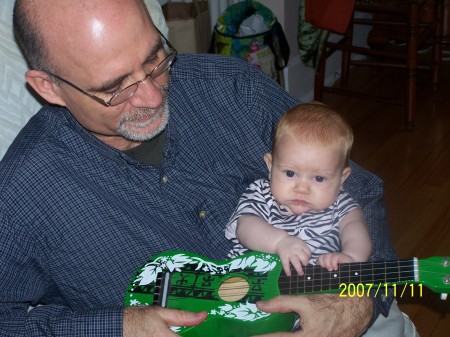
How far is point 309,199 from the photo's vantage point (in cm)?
160

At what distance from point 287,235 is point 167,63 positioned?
18.1 inches

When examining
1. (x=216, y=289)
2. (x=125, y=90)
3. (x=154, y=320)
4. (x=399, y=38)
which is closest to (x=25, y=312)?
(x=154, y=320)

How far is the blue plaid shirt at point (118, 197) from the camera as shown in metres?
1.51

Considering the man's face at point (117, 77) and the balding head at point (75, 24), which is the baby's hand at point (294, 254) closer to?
the man's face at point (117, 77)

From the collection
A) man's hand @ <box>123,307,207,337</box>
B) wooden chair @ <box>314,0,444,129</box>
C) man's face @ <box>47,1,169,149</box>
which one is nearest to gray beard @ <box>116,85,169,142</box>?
man's face @ <box>47,1,169,149</box>

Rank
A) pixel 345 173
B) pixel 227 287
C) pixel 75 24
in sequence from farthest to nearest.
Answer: pixel 345 173, pixel 227 287, pixel 75 24

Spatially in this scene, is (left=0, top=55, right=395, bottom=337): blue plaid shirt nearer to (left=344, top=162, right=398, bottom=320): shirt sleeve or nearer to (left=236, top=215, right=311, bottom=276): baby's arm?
(left=344, top=162, right=398, bottom=320): shirt sleeve

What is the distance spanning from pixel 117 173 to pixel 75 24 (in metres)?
0.35

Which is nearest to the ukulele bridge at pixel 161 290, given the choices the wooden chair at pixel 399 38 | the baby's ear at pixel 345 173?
the baby's ear at pixel 345 173

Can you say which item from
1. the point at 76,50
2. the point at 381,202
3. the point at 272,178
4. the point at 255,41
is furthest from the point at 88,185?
the point at 255,41

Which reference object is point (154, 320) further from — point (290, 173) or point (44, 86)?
point (44, 86)

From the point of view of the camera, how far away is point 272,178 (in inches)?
64.9

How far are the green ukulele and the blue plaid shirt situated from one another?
0.17 ft

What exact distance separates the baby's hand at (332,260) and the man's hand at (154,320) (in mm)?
270
